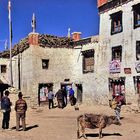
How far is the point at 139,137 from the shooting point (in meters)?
17.3

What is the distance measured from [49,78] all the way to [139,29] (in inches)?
442

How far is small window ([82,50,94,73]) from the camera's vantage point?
35906 millimetres

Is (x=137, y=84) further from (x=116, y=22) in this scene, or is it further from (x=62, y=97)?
(x=62, y=97)

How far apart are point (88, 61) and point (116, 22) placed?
5.17 metres

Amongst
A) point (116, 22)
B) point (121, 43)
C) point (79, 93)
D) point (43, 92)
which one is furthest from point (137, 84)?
point (43, 92)

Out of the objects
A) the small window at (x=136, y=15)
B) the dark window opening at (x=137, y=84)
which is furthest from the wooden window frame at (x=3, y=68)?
the small window at (x=136, y=15)

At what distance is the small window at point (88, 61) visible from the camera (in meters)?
35.9

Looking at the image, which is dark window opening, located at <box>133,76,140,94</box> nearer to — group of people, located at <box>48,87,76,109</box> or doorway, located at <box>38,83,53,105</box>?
group of people, located at <box>48,87,76,109</box>

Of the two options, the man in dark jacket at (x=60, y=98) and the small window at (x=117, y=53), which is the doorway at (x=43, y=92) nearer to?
the man in dark jacket at (x=60, y=98)

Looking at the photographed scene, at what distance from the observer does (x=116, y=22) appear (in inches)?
1292

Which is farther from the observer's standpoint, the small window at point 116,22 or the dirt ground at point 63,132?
the small window at point 116,22

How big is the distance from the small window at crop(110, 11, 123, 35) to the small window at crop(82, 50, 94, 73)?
3.51m

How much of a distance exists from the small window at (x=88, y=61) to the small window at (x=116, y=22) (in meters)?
3.51

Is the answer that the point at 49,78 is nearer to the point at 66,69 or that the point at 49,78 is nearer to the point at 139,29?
the point at 66,69
